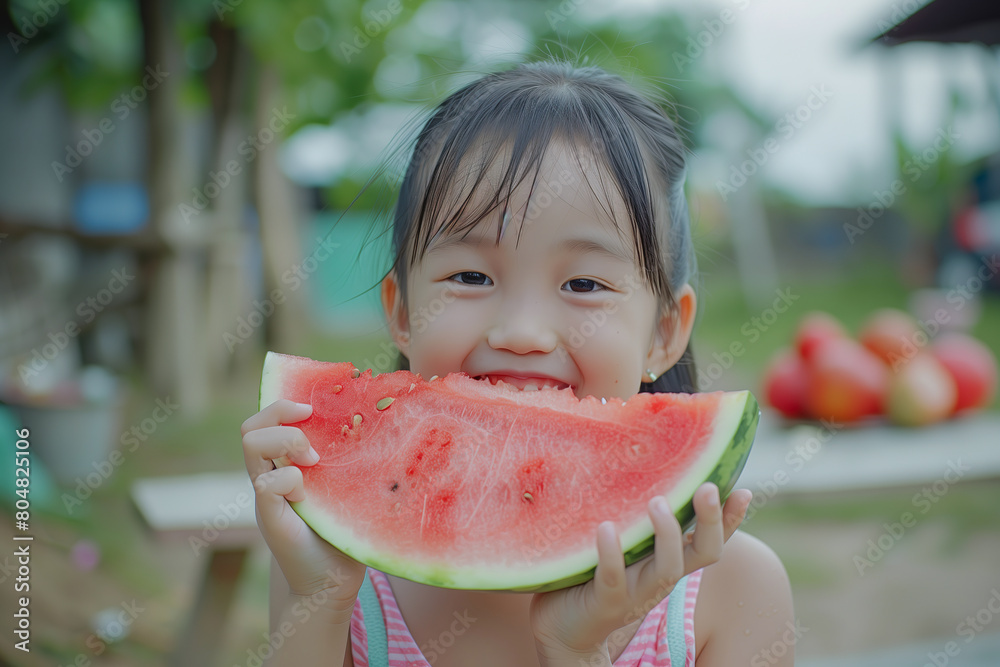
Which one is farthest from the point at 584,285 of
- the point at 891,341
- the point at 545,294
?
the point at 891,341

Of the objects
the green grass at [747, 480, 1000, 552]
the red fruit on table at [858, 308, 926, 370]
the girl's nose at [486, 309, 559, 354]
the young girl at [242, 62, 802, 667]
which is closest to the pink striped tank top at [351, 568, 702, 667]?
the young girl at [242, 62, 802, 667]

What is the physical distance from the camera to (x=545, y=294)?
1.26 m

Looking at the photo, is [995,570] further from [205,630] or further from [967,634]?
[205,630]

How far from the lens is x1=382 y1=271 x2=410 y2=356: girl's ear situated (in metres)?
1.59

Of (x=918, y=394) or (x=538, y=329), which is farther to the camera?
(x=918, y=394)

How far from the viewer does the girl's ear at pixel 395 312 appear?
1587mm

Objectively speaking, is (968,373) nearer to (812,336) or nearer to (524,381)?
(812,336)

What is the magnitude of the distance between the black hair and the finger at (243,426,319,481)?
450 millimetres

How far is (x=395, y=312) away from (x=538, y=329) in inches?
19.2

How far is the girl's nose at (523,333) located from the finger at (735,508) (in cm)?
37

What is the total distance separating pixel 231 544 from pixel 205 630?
57cm

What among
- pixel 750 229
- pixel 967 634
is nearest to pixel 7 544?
pixel 967 634

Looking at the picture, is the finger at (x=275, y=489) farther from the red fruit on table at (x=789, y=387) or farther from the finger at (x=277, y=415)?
the red fruit on table at (x=789, y=387)

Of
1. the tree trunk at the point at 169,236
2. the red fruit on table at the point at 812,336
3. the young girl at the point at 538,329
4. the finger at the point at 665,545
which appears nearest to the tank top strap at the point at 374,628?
the young girl at the point at 538,329
